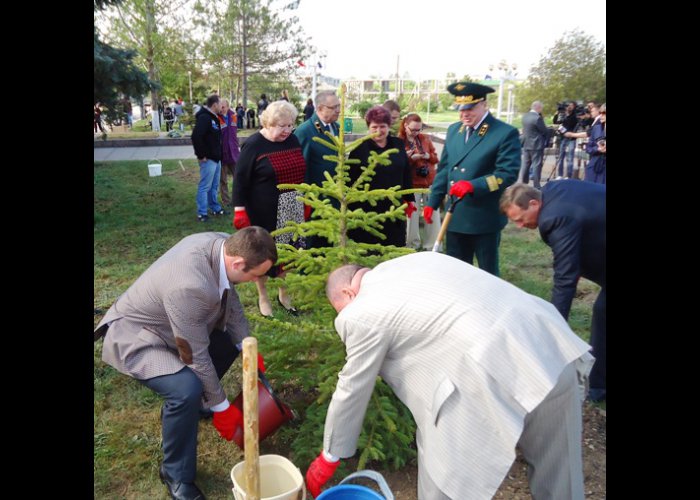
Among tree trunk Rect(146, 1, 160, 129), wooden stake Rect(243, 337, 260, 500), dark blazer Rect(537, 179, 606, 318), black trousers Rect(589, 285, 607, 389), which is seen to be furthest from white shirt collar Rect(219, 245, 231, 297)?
tree trunk Rect(146, 1, 160, 129)

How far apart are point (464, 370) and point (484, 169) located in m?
2.74

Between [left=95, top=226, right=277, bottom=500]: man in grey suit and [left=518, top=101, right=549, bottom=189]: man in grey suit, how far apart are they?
9550 mm

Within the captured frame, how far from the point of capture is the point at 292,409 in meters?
3.34

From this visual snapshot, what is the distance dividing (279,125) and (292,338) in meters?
1.89

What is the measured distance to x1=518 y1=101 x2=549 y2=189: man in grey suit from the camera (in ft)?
36.2

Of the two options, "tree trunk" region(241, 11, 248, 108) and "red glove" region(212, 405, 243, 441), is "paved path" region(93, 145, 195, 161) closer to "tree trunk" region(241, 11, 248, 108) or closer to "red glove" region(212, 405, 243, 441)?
"tree trunk" region(241, 11, 248, 108)

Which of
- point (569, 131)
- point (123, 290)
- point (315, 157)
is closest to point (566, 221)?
point (315, 157)

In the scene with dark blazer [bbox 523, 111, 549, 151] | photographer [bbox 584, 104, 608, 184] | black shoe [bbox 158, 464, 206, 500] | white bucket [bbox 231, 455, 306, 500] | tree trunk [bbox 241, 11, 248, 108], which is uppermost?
tree trunk [bbox 241, 11, 248, 108]

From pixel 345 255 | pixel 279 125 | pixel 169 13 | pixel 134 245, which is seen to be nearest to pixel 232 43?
pixel 169 13

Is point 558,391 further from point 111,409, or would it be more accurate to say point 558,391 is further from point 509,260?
point 509,260

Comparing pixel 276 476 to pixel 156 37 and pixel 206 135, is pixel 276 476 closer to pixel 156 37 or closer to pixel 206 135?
pixel 206 135

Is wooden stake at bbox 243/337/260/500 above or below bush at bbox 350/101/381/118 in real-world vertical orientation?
below

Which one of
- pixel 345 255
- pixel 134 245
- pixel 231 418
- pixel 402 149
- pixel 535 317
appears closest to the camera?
pixel 535 317

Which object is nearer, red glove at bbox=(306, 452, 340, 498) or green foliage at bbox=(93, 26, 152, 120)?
red glove at bbox=(306, 452, 340, 498)
